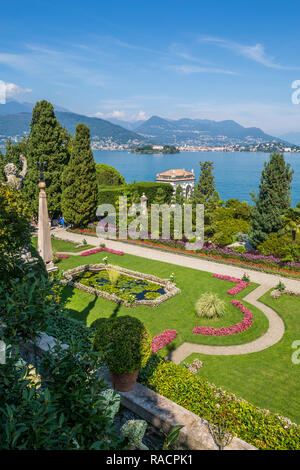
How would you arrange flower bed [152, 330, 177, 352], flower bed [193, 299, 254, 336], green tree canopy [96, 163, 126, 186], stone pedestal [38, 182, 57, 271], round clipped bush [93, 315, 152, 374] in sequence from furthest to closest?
1. green tree canopy [96, 163, 126, 186]
2. flower bed [193, 299, 254, 336]
3. stone pedestal [38, 182, 57, 271]
4. flower bed [152, 330, 177, 352]
5. round clipped bush [93, 315, 152, 374]

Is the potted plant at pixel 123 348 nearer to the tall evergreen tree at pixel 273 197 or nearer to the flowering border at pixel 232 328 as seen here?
the flowering border at pixel 232 328

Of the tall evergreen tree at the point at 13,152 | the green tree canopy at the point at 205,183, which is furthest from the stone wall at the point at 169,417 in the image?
the tall evergreen tree at the point at 13,152

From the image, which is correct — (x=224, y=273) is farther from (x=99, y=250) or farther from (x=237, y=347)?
(x=99, y=250)

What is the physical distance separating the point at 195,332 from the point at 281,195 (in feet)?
52.0

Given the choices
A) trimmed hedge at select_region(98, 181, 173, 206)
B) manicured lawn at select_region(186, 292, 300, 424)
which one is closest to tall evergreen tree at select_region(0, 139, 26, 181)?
trimmed hedge at select_region(98, 181, 173, 206)

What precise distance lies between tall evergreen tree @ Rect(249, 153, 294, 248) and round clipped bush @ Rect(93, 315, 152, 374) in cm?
2068

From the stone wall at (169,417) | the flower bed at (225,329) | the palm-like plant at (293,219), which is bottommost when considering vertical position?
the flower bed at (225,329)

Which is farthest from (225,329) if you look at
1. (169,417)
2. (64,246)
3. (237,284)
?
(64,246)

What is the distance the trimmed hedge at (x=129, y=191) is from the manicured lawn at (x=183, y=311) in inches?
845

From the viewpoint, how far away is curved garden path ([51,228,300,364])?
44.1ft

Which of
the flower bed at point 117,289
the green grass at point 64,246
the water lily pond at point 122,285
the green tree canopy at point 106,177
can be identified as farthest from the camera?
the green tree canopy at point 106,177

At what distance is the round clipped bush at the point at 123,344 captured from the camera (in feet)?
21.6

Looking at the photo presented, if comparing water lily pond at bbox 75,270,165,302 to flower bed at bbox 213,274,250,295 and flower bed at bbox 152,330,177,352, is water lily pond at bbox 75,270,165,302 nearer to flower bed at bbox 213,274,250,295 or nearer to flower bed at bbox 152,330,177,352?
flower bed at bbox 152,330,177,352
